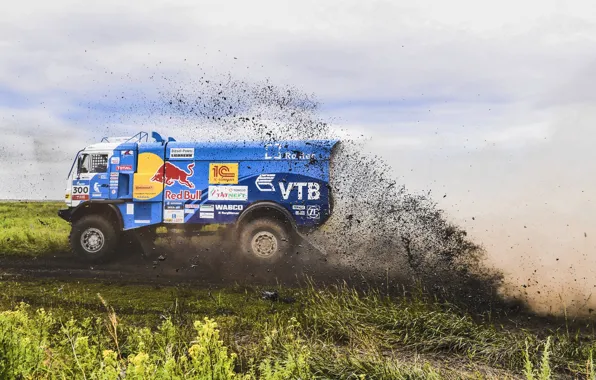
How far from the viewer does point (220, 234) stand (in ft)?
46.8

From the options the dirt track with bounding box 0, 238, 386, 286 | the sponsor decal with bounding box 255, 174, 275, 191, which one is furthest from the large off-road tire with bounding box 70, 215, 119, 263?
the sponsor decal with bounding box 255, 174, 275, 191

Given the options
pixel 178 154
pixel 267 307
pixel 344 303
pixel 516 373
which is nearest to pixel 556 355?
pixel 516 373

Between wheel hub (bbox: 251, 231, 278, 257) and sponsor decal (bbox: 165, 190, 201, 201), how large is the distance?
1.88 m

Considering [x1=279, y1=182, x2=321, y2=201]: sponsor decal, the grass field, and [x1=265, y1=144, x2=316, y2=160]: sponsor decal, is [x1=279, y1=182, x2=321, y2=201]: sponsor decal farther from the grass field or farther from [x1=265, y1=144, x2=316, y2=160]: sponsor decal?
the grass field

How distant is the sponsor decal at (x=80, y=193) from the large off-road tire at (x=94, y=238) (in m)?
0.53

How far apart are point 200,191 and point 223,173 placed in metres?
0.75

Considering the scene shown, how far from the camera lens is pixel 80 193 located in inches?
600

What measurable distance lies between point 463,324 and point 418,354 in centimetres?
117

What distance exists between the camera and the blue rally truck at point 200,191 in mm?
13562

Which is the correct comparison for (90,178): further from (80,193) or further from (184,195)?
(184,195)

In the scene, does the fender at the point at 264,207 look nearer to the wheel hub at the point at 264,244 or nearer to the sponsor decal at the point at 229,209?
the sponsor decal at the point at 229,209

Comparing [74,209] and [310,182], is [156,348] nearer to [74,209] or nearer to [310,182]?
[310,182]

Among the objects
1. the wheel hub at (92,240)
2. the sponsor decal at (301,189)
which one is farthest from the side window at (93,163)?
the sponsor decal at (301,189)

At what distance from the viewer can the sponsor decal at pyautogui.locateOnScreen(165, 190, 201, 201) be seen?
1408cm
